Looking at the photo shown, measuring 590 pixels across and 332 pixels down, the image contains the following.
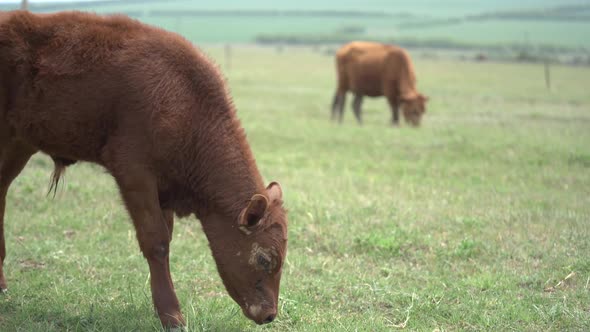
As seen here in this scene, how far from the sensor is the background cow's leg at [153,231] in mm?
5164

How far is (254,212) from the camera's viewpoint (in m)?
4.88

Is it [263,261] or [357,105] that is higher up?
[263,261]

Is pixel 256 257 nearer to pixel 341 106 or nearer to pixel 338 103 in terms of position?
pixel 341 106

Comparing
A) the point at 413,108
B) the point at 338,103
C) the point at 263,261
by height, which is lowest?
the point at 338,103

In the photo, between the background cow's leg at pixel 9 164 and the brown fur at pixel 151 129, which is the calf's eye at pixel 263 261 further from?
the background cow's leg at pixel 9 164

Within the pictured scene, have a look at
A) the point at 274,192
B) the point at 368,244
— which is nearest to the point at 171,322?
the point at 274,192

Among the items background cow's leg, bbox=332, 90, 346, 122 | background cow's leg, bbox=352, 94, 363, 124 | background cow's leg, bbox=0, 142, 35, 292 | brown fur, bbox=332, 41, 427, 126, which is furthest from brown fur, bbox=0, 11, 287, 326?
background cow's leg, bbox=332, 90, 346, 122

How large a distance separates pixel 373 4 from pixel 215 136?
139394mm

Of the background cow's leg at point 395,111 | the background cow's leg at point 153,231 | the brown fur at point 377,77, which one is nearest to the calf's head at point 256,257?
the background cow's leg at point 153,231

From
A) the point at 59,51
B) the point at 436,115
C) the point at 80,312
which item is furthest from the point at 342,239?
the point at 436,115

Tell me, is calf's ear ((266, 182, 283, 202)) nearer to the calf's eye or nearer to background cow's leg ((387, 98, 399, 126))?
the calf's eye

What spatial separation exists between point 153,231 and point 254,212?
0.81 m

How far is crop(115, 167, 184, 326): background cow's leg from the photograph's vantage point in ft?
16.9

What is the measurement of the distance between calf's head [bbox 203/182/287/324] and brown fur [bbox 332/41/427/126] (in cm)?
1463
